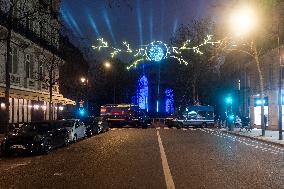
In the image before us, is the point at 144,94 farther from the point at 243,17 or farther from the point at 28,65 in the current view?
the point at 243,17

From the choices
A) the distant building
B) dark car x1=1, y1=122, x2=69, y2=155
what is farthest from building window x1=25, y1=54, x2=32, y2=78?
dark car x1=1, y1=122, x2=69, y2=155

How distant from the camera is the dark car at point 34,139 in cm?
2034

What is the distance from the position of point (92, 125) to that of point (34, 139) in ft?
56.7

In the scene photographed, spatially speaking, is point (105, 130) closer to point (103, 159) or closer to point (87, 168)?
point (103, 159)

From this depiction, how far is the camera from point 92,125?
125ft

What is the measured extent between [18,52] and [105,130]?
10403mm

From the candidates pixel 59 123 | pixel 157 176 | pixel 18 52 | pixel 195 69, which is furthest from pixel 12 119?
pixel 195 69

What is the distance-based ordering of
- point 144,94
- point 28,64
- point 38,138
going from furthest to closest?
1. point 144,94
2. point 28,64
3. point 38,138

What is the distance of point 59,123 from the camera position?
83.5 ft

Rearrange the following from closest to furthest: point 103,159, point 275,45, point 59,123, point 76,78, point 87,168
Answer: point 87,168, point 103,159, point 59,123, point 275,45, point 76,78

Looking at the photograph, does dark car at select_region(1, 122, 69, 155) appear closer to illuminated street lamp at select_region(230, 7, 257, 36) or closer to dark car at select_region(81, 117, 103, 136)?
dark car at select_region(81, 117, 103, 136)

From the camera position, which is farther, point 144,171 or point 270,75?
point 270,75

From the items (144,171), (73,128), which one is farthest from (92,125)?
(144,171)

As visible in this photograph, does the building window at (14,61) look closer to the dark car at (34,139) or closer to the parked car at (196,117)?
the dark car at (34,139)
